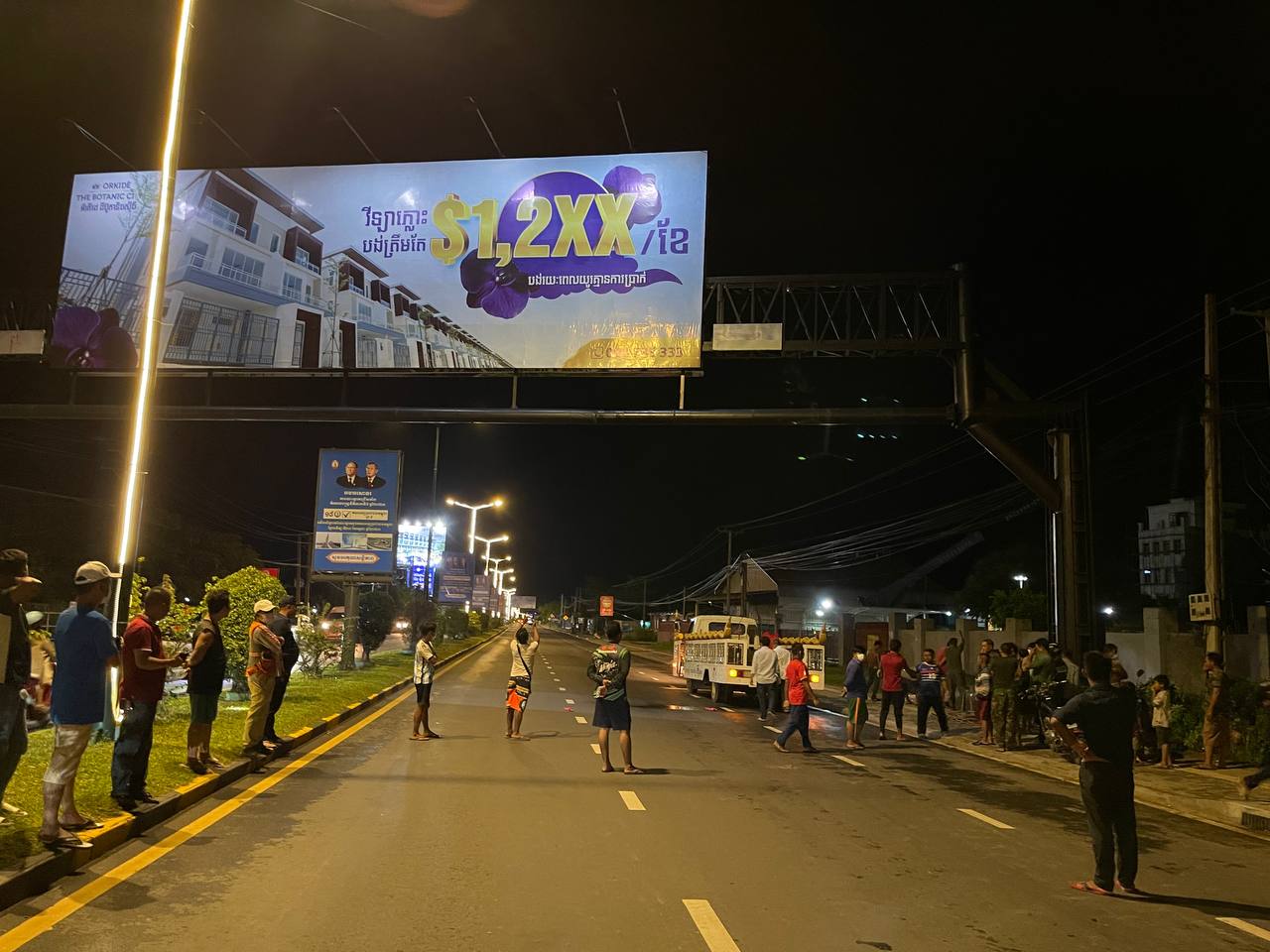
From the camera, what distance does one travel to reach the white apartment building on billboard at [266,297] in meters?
19.0

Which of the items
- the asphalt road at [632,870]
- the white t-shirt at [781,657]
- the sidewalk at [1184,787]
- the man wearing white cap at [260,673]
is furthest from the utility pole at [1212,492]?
the man wearing white cap at [260,673]

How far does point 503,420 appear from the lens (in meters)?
18.0

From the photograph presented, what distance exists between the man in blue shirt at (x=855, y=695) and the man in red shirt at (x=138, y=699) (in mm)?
10605

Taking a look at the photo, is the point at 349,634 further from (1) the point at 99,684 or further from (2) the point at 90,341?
(1) the point at 99,684

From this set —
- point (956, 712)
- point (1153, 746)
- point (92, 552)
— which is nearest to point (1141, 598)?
point (956, 712)

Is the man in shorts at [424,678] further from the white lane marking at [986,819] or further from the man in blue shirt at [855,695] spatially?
the white lane marking at [986,819]

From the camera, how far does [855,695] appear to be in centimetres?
1623

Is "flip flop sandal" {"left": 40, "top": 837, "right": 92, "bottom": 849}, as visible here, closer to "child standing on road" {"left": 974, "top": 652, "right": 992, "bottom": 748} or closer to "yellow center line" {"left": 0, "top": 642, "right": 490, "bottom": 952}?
"yellow center line" {"left": 0, "top": 642, "right": 490, "bottom": 952}

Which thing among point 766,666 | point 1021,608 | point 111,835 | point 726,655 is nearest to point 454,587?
point 1021,608

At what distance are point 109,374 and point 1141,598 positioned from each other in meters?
64.0

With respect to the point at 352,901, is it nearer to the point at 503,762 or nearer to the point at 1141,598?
the point at 503,762

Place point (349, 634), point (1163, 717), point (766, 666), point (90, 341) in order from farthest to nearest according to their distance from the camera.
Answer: point (349, 634)
point (766, 666)
point (90, 341)
point (1163, 717)

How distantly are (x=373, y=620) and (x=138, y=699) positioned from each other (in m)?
25.7

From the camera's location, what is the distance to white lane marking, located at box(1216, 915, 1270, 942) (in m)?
6.18
